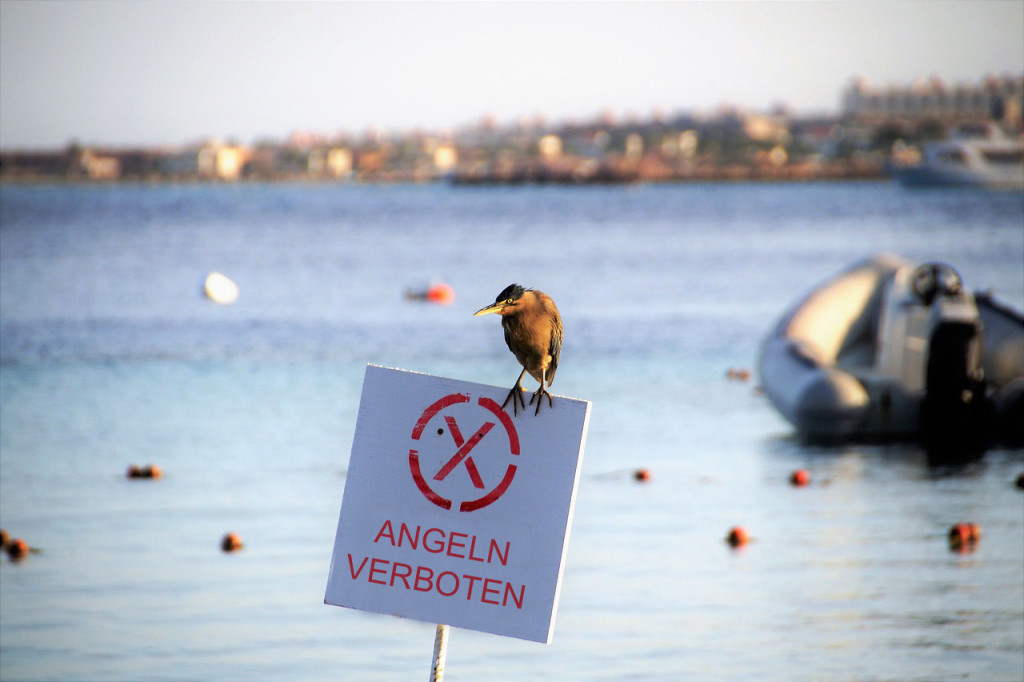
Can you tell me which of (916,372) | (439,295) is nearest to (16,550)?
(916,372)

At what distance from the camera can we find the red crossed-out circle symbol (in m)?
3.61

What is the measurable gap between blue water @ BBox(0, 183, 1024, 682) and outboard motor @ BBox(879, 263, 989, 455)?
A: 0.99 ft

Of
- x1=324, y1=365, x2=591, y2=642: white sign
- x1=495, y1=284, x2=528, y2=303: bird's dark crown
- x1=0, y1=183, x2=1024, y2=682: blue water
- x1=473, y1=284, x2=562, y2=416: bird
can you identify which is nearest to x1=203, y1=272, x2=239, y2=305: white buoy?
x1=0, y1=183, x2=1024, y2=682: blue water

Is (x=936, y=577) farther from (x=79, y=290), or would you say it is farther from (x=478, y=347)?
(x=79, y=290)

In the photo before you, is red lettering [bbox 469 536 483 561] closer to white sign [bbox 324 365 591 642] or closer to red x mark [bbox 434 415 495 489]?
white sign [bbox 324 365 591 642]

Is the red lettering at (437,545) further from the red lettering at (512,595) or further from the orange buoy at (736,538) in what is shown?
the orange buoy at (736,538)

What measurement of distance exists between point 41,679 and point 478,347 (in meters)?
14.5

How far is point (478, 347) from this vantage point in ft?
67.2

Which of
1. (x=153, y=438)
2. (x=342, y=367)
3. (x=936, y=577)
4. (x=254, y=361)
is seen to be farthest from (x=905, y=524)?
(x=254, y=361)

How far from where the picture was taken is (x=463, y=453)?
3631 millimetres

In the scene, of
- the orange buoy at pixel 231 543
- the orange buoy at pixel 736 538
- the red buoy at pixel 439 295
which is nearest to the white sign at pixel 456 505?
the orange buoy at pixel 231 543

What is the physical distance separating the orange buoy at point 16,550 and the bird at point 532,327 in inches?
206

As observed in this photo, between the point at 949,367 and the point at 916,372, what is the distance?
1.00m

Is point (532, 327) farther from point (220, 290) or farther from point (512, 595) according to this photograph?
point (220, 290)
